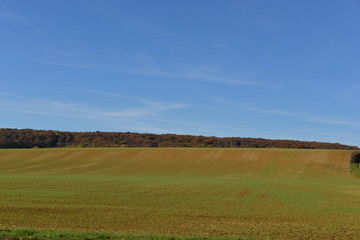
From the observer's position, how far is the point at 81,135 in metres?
109

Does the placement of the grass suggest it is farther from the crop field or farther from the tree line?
the tree line

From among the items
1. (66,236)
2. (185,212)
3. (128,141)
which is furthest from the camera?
(128,141)

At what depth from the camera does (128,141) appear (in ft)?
342

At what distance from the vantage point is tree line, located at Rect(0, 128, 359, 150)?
98.8 meters

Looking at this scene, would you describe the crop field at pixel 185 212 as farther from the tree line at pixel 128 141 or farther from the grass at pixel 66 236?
the tree line at pixel 128 141

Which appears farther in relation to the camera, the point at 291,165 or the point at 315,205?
the point at 291,165

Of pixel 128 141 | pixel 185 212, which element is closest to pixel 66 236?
pixel 185 212

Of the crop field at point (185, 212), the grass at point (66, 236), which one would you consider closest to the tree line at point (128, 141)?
the crop field at point (185, 212)

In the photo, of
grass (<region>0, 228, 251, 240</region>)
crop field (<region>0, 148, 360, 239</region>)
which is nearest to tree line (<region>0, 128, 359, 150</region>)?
crop field (<region>0, 148, 360, 239</region>)

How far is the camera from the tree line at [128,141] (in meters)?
98.8

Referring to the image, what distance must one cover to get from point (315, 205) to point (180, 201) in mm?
8000

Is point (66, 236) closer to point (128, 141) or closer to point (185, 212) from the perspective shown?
point (185, 212)

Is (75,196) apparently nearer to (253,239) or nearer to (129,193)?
(129,193)

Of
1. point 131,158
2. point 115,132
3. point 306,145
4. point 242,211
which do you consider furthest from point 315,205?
point 115,132
